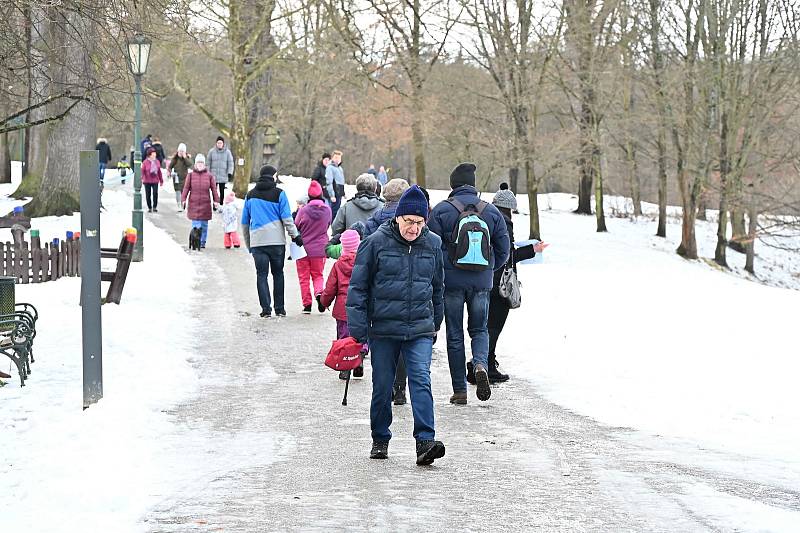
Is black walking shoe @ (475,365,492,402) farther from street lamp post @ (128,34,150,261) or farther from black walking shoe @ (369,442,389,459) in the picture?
street lamp post @ (128,34,150,261)

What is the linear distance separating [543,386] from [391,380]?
350cm

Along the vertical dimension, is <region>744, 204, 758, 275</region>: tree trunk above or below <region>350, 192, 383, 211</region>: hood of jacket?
below

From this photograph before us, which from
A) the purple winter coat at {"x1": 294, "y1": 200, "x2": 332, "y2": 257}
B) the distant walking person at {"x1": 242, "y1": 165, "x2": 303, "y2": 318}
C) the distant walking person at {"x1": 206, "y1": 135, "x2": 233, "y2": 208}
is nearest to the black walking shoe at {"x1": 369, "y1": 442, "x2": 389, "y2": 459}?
the distant walking person at {"x1": 242, "y1": 165, "x2": 303, "y2": 318}

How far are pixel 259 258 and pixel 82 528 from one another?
8.58 meters

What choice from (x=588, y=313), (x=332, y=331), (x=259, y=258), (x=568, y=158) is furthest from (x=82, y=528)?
(x=568, y=158)

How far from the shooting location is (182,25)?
15.3m

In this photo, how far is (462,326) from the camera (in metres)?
8.92

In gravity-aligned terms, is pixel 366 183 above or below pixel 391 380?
above

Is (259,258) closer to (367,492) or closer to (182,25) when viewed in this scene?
(182,25)

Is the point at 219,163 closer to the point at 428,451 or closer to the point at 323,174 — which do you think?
the point at 323,174

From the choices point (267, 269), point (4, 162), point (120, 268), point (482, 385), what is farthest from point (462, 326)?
point (4, 162)

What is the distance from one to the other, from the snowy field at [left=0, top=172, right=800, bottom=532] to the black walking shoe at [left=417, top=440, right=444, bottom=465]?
111 centimetres

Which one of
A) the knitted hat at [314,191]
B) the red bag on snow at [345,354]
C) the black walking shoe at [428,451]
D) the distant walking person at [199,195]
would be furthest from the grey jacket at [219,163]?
the black walking shoe at [428,451]

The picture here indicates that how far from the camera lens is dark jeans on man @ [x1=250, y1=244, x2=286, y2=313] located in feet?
45.8
